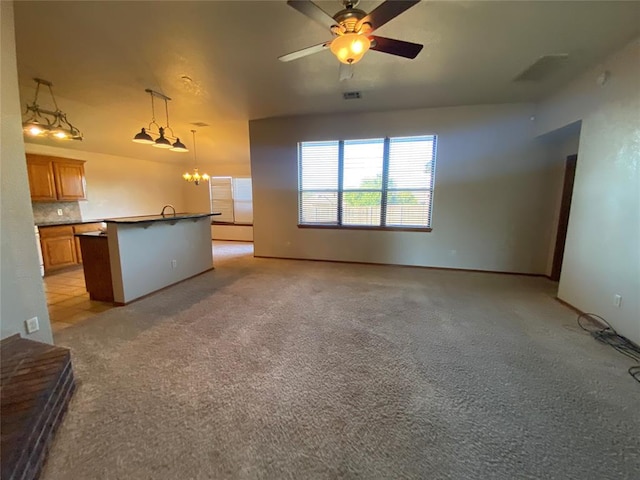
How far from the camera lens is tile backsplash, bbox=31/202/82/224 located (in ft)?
16.7

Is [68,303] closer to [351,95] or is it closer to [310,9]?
[310,9]

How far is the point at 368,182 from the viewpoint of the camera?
17.2ft

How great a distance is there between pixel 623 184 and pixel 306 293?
3.72 m

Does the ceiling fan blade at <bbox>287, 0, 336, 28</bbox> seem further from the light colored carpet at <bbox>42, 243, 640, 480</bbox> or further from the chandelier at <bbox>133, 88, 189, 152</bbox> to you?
the chandelier at <bbox>133, 88, 189, 152</bbox>

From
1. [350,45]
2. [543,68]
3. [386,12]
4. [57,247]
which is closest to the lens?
[386,12]

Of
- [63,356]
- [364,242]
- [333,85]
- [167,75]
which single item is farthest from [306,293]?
[167,75]

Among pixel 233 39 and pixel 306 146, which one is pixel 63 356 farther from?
pixel 306 146

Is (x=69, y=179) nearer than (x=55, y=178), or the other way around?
(x=55, y=178)

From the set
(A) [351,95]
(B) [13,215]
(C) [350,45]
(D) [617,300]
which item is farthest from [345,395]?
(A) [351,95]

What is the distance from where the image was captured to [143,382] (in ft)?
6.34

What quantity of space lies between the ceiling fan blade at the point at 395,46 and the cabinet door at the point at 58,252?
20.4 feet

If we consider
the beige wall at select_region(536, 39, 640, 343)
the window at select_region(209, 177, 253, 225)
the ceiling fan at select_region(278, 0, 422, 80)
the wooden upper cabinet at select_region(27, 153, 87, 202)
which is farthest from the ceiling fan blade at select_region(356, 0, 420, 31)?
the window at select_region(209, 177, 253, 225)

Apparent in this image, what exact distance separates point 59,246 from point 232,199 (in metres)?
4.34

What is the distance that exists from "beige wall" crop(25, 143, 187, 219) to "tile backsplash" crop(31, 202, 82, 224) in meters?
0.17
